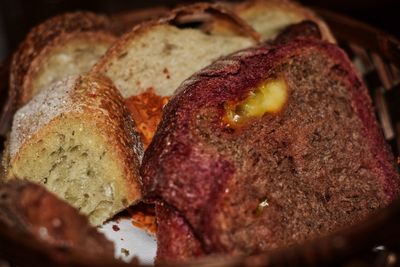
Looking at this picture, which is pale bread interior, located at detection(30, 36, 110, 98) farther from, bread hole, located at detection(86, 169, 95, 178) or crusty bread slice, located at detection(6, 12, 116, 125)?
bread hole, located at detection(86, 169, 95, 178)

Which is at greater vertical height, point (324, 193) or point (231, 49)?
point (231, 49)

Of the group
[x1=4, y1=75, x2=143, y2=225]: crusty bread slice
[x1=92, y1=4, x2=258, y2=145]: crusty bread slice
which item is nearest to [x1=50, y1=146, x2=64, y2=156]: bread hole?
[x1=4, y1=75, x2=143, y2=225]: crusty bread slice

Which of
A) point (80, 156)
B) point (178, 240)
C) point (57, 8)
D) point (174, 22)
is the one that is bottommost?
point (57, 8)

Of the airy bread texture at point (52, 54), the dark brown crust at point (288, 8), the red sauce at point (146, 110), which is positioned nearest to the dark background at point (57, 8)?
the dark brown crust at point (288, 8)

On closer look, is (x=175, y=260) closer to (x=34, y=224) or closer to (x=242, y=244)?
(x=242, y=244)

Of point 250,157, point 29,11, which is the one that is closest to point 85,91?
point 250,157

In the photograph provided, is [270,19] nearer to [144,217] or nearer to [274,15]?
[274,15]

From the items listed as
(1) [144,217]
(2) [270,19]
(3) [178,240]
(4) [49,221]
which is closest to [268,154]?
(3) [178,240]
